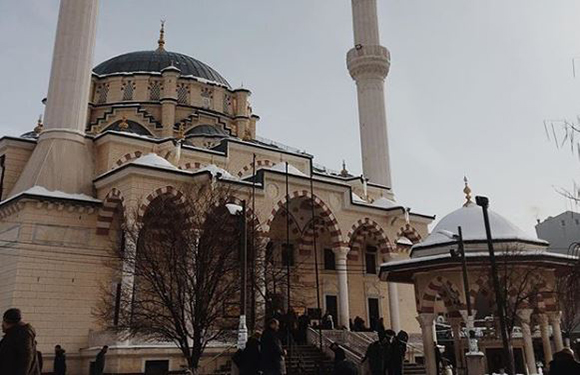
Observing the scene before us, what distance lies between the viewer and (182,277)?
12.9m

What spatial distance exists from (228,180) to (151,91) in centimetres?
1237

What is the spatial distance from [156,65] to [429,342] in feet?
70.4

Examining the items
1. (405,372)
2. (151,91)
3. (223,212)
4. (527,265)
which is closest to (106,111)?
(151,91)

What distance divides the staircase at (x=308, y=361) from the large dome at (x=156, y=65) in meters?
17.8

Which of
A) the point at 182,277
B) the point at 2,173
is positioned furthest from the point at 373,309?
the point at 2,173

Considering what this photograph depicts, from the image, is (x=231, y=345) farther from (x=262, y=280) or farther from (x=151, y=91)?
(x=151, y=91)

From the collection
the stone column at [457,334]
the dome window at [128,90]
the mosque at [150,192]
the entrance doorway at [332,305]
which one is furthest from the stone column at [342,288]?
the dome window at [128,90]

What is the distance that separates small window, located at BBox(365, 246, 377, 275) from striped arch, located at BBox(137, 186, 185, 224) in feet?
32.3

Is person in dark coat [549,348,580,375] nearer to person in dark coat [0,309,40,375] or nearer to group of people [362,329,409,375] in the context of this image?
person in dark coat [0,309,40,375]

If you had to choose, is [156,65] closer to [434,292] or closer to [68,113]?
[68,113]

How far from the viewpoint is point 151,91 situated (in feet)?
91.0

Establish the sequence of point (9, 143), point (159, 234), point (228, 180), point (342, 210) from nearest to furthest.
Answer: point (159, 234), point (228, 180), point (9, 143), point (342, 210)

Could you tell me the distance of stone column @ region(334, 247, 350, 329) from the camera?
19609mm

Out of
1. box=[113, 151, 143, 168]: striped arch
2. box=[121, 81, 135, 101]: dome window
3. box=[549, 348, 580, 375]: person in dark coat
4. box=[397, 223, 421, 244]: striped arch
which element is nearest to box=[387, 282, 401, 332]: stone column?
box=[397, 223, 421, 244]: striped arch
